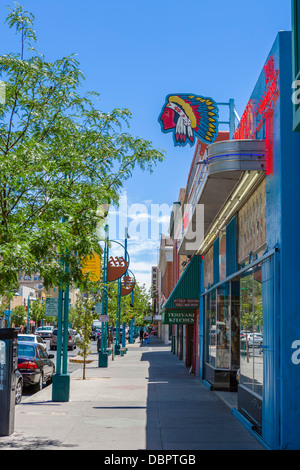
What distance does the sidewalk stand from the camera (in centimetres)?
916

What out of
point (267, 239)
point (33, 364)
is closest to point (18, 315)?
point (33, 364)

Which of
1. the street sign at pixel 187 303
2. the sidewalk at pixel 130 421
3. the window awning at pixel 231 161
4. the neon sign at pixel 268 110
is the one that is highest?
the neon sign at pixel 268 110

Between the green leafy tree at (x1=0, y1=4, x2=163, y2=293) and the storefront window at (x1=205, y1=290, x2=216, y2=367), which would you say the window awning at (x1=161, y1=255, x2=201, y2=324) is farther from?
the green leafy tree at (x1=0, y1=4, x2=163, y2=293)

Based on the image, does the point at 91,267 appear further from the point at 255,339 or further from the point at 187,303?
the point at 255,339

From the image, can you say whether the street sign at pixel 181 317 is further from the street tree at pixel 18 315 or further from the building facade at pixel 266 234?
the street tree at pixel 18 315

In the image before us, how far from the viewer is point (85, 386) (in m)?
18.8

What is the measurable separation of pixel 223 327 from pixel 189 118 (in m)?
6.90

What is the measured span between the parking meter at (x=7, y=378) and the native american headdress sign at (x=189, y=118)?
16.5 ft

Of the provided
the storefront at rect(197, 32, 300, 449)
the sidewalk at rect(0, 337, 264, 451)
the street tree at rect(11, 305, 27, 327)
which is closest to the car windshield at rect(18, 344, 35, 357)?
the sidewalk at rect(0, 337, 264, 451)

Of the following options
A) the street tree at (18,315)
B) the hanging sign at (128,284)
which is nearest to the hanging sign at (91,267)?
the hanging sign at (128,284)

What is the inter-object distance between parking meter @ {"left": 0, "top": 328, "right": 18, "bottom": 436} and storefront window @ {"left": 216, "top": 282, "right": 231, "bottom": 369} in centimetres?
702

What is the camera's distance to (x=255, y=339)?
10188mm

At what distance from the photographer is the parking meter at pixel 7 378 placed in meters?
9.61
